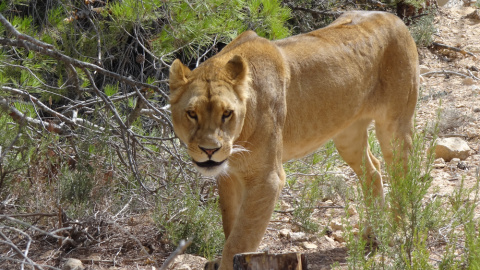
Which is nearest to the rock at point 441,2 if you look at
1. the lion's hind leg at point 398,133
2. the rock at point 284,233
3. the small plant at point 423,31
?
the small plant at point 423,31

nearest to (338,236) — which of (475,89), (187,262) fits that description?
(187,262)

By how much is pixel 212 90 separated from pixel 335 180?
112 inches

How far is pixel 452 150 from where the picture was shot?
23.2 feet

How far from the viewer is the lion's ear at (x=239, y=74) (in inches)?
161

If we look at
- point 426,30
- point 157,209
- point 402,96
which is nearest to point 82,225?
point 157,209

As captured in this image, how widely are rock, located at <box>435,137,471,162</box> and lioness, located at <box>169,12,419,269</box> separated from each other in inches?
67.1

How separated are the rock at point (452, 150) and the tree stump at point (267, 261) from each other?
430 centimetres

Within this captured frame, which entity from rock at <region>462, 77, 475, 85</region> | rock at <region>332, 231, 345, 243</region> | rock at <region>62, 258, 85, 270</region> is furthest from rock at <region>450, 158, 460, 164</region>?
rock at <region>62, 258, 85, 270</region>

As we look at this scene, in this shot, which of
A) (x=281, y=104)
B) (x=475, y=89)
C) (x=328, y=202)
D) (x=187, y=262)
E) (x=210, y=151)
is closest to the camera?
(x=210, y=151)

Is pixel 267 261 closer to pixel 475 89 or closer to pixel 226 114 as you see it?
pixel 226 114

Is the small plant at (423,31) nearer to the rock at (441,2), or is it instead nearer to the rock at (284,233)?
the rock at (441,2)

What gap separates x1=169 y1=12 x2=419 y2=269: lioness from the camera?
13.1ft

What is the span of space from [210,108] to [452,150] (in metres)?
4.08

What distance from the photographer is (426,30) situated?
993 centimetres
